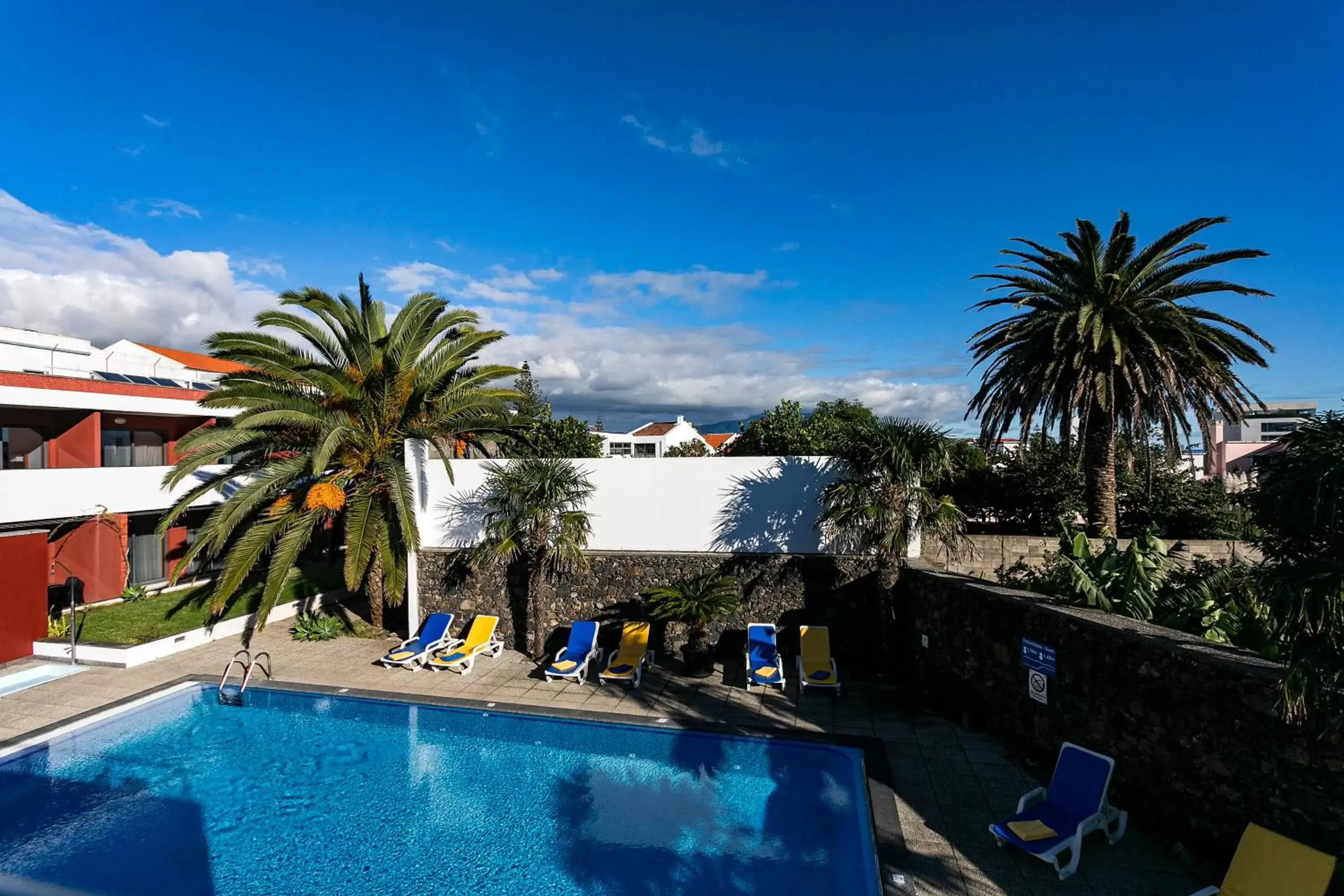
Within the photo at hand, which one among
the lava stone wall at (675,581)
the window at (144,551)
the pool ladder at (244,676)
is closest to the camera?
the pool ladder at (244,676)

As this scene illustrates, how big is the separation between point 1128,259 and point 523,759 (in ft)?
43.6

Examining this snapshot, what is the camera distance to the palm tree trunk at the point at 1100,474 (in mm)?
11812

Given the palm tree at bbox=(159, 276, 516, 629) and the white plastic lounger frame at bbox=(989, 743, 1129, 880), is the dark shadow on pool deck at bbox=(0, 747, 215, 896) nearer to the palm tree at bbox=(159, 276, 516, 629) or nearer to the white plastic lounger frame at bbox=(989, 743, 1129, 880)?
the palm tree at bbox=(159, 276, 516, 629)

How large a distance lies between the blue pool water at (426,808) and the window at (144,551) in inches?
341

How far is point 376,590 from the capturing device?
43.2 ft

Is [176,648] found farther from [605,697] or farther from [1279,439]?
[1279,439]

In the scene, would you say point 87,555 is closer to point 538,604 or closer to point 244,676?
point 244,676

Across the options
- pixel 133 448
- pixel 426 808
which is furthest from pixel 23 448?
pixel 426 808

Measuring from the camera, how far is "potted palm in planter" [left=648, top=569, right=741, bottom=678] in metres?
10.7

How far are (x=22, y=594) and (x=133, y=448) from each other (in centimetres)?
697

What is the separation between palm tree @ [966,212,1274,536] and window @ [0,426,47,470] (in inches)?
892

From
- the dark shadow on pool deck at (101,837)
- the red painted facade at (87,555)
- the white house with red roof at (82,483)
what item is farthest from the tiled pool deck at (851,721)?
the red painted facade at (87,555)

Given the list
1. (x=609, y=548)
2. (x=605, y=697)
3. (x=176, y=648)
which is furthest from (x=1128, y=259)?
(x=176, y=648)

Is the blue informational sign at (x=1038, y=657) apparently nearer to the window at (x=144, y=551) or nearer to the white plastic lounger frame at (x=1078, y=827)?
the white plastic lounger frame at (x=1078, y=827)
